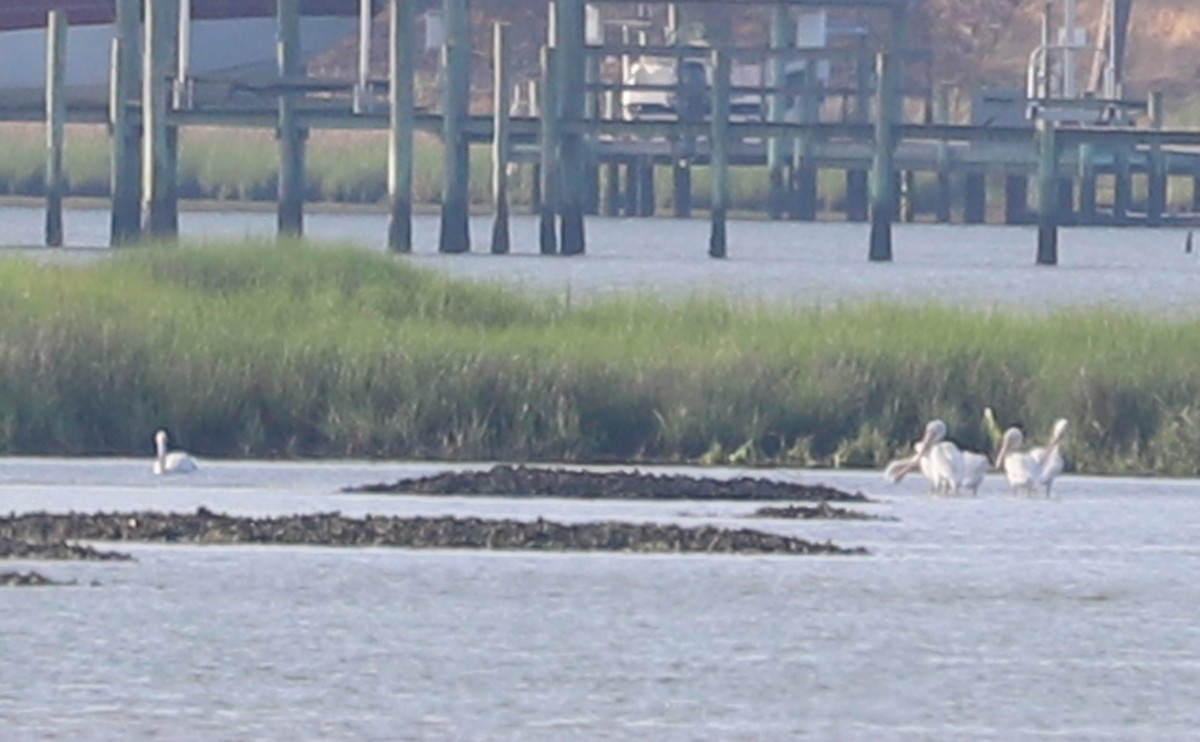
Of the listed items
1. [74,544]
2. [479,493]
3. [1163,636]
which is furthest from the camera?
[479,493]

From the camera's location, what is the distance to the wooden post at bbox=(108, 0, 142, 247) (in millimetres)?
48906

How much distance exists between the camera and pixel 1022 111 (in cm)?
6875

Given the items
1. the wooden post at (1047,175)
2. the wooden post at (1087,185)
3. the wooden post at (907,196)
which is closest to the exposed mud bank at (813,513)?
the wooden post at (1047,175)

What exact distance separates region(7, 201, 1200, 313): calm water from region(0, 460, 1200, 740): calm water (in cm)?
976

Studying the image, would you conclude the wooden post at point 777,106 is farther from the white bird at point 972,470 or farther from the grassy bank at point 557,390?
the white bird at point 972,470

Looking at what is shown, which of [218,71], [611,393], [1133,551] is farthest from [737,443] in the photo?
[218,71]

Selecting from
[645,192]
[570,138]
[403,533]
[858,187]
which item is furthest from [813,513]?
[858,187]

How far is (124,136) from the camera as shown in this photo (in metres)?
49.3

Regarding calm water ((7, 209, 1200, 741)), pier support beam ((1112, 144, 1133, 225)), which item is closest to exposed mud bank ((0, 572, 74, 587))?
calm water ((7, 209, 1200, 741))

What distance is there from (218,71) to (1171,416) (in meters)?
38.6

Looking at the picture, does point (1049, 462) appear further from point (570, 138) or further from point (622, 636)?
point (570, 138)

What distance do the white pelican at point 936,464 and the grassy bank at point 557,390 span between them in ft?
4.90

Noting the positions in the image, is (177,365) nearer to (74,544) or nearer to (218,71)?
(74,544)

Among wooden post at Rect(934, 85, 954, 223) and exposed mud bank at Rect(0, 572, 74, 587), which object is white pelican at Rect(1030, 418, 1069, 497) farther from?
wooden post at Rect(934, 85, 954, 223)
